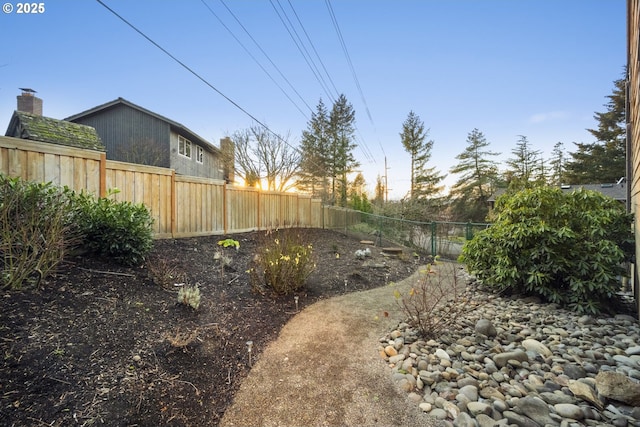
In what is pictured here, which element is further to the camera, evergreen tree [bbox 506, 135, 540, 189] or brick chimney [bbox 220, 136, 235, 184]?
evergreen tree [bbox 506, 135, 540, 189]

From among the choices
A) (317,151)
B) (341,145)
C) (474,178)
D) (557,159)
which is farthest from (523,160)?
(317,151)

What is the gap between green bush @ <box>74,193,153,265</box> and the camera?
11.1 ft

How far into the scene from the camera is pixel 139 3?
450 cm

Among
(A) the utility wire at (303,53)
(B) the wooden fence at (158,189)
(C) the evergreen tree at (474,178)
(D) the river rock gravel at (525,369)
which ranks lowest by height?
(D) the river rock gravel at (525,369)

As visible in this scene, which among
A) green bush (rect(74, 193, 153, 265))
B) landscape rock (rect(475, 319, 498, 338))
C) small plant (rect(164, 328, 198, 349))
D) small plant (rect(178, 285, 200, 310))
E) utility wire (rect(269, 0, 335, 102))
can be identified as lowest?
landscape rock (rect(475, 319, 498, 338))

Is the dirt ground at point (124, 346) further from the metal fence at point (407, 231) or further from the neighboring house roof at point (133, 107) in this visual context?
the neighboring house roof at point (133, 107)

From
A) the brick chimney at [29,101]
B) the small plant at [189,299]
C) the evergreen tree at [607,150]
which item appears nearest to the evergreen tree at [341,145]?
the brick chimney at [29,101]

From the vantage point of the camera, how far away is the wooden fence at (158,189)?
3.67 meters

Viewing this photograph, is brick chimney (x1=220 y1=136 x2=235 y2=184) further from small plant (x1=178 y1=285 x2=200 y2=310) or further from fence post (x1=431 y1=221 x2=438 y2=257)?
small plant (x1=178 y1=285 x2=200 y2=310)

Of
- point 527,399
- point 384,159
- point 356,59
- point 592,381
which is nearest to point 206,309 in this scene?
point 527,399

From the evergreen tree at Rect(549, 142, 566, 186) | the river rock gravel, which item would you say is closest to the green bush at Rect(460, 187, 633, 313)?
the river rock gravel

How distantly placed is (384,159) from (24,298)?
70.3ft

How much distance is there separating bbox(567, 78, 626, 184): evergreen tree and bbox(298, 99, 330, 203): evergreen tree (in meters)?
19.1

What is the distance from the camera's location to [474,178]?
22688mm
